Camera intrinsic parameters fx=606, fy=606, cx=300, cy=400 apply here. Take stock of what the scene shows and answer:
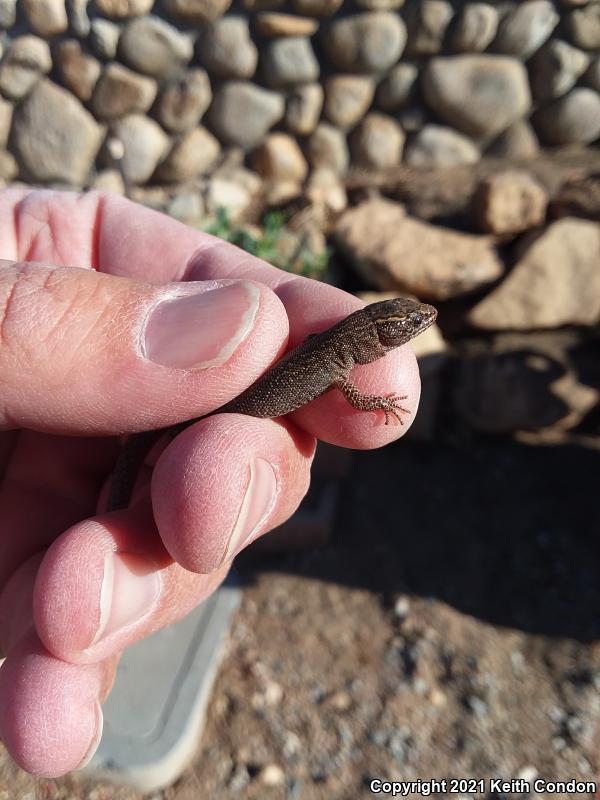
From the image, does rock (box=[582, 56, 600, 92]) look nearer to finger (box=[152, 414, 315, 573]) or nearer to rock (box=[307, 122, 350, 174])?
rock (box=[307, 122, 350, 174])

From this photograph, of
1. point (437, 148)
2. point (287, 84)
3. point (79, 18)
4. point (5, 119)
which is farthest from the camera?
point (437, 148)

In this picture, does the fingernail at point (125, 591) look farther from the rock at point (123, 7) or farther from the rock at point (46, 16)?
the rock at point (123, 7)

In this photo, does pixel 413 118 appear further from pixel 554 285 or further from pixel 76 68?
pixel 76 68

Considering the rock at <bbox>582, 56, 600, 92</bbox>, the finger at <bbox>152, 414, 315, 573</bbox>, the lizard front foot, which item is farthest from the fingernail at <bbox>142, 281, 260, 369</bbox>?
the rock at <bbox>582, 56, 600, 92</bbox>

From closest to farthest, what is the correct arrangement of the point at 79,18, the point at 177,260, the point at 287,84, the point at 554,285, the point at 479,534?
1. the point at 177,260
2. the point at 479,534
3. the point at 79,18
4. the point at 554,285
5. the point at 287,84

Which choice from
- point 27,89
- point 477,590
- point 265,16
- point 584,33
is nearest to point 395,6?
point 265,16

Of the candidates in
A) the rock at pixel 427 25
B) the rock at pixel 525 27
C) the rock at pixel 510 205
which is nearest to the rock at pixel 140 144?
the rock at pixel 427 25

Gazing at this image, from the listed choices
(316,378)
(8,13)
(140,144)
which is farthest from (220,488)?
(140,144)
